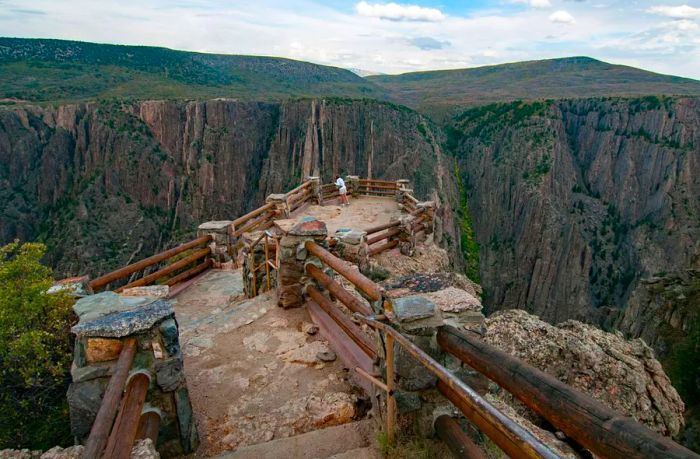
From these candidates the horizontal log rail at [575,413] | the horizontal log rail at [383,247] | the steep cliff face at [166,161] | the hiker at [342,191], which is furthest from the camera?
the steep cliff face at [166,161]

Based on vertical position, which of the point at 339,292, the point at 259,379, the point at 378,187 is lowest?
the point at 378,187

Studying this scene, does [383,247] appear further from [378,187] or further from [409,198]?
[378,187]

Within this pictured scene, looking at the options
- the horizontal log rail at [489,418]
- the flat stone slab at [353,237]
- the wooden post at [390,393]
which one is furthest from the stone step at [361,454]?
the flat stone slab at [353,237]

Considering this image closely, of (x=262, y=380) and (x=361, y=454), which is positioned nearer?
(x=361, y=454)

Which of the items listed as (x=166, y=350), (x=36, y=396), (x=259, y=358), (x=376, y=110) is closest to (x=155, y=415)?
(x=166, y=350)

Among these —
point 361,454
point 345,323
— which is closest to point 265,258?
point 345,323

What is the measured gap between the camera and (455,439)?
3014 millimetres

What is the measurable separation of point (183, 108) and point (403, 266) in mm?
62078

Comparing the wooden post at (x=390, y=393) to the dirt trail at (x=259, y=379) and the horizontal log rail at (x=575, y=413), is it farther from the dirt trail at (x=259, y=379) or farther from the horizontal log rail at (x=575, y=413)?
the dirt trail at (x=259, y=379)

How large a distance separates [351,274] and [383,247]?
26.0 ft

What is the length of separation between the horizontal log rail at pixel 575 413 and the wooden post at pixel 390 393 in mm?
528

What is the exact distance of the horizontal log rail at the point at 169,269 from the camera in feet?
26.1

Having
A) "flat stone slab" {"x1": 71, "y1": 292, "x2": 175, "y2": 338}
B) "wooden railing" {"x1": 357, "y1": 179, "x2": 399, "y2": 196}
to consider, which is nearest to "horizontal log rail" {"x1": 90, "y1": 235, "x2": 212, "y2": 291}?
"flat stone slab" {"x1": 71, "y1": 292, "x2": 175, "y2": 338}

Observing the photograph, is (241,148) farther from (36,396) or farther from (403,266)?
(36,396)
